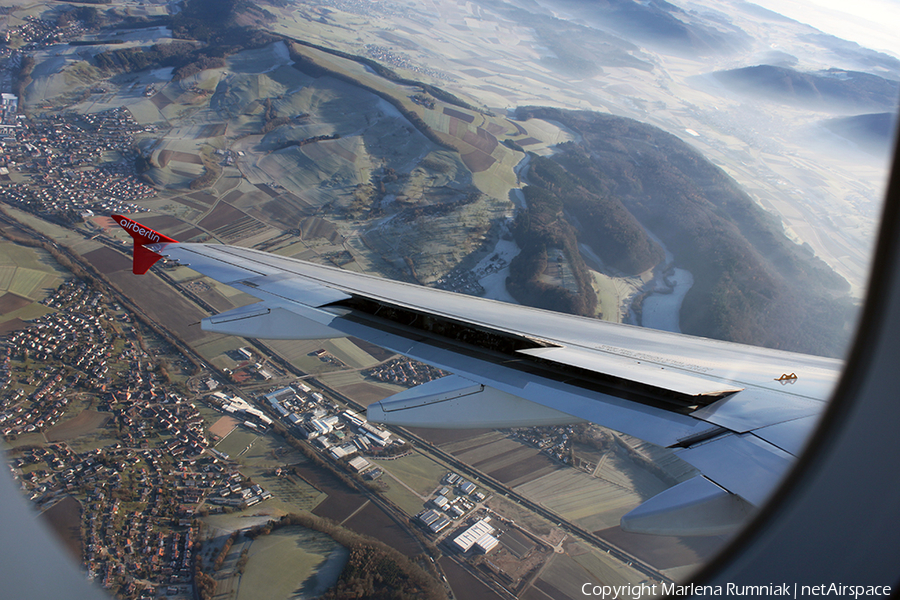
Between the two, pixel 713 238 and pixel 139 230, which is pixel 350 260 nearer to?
pixel 139 230

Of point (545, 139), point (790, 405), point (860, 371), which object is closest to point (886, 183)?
point (860, 371)

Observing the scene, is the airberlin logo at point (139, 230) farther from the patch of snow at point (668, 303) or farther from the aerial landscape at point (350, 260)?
the patch of snow at point (668, 303)

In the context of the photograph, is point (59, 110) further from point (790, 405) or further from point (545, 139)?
point (790, 405)

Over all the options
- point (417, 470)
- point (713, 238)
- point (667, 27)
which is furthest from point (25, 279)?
point (667, 27)

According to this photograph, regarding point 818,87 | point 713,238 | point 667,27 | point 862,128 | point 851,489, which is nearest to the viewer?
point 851,489

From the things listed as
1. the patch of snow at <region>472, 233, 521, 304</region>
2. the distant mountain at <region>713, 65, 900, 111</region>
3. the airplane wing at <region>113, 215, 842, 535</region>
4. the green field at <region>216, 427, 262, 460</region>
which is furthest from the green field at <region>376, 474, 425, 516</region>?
the distant mountain at <region>713, 65, 900, 111</region>

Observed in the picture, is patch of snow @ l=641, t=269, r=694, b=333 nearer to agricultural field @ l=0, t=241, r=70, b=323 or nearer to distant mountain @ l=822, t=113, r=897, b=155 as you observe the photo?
agricultural field @ l=0, t=241, r=70, b=323

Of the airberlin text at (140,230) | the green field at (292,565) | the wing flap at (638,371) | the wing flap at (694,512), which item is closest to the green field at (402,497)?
the green field at (292,565)
